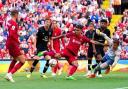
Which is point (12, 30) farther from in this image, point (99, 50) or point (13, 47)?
point (99, 50)

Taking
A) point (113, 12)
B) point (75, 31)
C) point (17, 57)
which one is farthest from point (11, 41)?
point (113, 12)

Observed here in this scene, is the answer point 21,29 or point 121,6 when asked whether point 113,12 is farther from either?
point 21,29

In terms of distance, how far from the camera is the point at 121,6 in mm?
40906

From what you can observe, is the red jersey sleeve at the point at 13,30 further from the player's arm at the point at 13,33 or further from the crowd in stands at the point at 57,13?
the crowd in stands at the point at 57,13

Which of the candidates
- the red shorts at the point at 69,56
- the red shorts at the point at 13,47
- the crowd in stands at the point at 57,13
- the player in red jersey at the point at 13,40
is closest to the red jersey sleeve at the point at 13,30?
the player in red jersey at the point at 13,40

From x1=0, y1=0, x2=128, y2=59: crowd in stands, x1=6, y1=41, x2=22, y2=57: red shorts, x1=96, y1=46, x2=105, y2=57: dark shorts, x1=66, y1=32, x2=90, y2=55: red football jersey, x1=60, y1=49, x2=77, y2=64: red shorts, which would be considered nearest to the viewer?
x1=6, y1=41, x2=22, y2=57: red shorts

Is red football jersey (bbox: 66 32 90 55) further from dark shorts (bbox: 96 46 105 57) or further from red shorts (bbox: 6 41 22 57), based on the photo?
red shorts (bbox: 6 41 22 57)

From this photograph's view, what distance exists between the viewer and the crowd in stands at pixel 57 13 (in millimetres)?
33500

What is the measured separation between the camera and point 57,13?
116 feet

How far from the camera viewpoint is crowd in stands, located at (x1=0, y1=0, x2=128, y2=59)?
110 feet

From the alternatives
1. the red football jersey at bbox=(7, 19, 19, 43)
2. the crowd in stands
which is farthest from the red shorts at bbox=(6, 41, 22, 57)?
the crowd in stands

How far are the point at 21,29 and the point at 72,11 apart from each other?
4.33m

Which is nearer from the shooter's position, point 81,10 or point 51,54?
point 51,54

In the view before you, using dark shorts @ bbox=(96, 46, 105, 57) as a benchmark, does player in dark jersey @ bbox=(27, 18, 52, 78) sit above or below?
above
